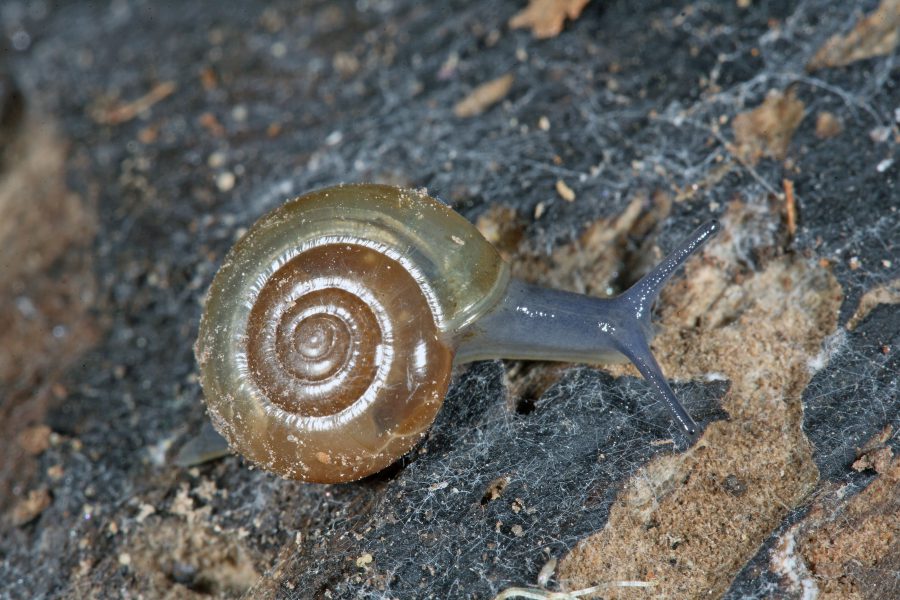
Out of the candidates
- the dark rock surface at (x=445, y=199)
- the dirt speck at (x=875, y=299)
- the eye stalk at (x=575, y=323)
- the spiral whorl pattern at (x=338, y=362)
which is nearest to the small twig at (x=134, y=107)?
the dark rock surface at (x=445, y=199)

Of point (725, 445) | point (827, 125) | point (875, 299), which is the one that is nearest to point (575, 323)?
point (725, 445)

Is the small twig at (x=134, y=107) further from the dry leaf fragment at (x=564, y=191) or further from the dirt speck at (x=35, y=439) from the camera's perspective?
the dry leaf fragment at (x=564, y=191)

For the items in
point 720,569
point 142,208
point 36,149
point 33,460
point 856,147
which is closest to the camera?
point 720,569

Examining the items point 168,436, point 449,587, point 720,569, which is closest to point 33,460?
A: point 168,436

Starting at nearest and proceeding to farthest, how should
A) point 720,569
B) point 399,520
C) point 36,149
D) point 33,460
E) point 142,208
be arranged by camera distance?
point 720,569 → point 399,520 → point 33,460 → point 142,208 → point 36,149

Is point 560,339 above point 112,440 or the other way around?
above

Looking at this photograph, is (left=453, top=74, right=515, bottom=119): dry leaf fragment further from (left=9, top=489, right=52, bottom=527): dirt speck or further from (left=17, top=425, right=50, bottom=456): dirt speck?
(left=9, top=489, right=52, bottom=527): dirt speck

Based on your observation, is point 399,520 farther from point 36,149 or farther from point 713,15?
point 36,149

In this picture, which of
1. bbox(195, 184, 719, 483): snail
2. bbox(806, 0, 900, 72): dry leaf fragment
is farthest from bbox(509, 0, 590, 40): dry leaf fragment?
bbox(195, 184, 719, 483): snail
